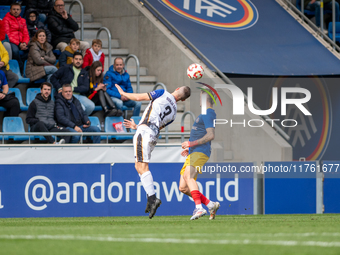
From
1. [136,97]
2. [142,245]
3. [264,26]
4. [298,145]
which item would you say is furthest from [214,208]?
[264,26]

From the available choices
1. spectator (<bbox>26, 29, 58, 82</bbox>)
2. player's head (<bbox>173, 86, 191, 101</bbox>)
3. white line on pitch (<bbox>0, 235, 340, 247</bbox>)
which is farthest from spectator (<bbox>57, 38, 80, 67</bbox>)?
white line on pitch (<bbox>0, 235, 340, 247</bbox>)

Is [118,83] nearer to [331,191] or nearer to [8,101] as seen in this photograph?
[8,101]

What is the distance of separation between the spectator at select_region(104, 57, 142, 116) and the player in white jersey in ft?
16.4

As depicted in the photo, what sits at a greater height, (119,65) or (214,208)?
(119,65)

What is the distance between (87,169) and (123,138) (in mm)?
1814

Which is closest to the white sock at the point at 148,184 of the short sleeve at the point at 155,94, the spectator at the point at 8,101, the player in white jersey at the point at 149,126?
the player in white jersey at the point at 149,126

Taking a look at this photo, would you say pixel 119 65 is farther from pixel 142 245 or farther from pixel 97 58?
pixel 142 245

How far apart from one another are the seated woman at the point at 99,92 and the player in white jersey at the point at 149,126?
476 cm

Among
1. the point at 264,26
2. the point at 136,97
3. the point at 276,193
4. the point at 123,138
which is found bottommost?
the point at 276,193

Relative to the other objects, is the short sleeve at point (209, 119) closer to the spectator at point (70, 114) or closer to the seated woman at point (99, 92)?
the spectator at point (70, 114)

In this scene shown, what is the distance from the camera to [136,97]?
8344 mm

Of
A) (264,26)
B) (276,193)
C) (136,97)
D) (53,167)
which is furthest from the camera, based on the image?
(264,26)

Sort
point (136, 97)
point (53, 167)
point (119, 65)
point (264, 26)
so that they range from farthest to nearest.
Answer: point (264, 26) → point (119, 65) → point (53, 167) → point (136, 97)

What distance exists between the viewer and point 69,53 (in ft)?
45.2
